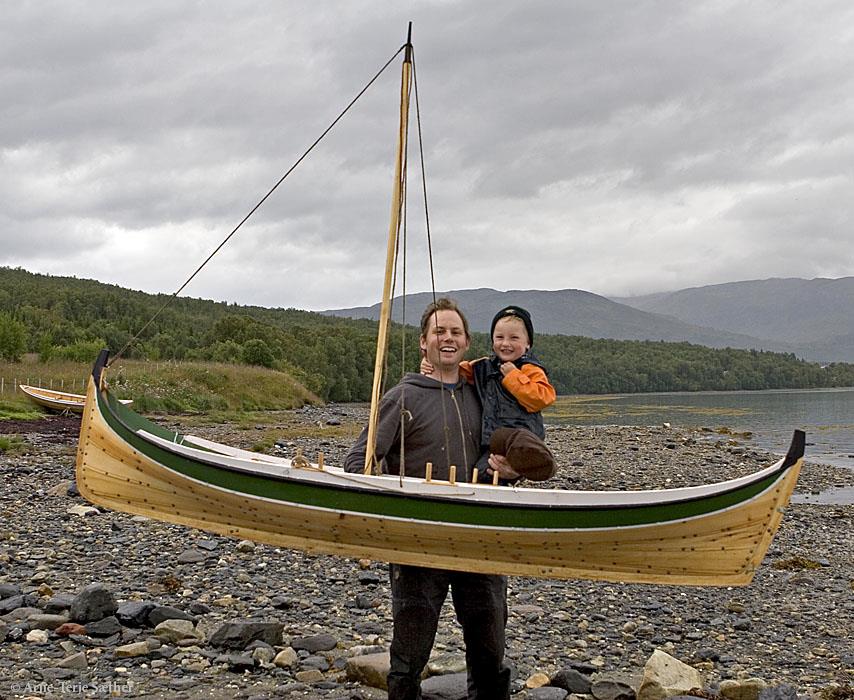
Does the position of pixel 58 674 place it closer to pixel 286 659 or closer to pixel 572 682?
pixel 286 659

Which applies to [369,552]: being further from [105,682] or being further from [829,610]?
[829,610]

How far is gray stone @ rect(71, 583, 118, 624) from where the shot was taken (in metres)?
7.08

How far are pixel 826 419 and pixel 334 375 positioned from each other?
4557cm

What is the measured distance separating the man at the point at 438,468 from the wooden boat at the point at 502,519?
14 centimetres

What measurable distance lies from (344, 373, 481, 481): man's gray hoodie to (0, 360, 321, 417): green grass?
1060 inches

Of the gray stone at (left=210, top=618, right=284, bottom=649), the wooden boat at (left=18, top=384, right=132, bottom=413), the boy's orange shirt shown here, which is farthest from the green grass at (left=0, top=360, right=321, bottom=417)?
the boy's orange shirt

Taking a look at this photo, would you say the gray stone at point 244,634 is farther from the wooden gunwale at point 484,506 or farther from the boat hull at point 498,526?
the wooden gunwale at point 484,506

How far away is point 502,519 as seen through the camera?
5039 millimetres

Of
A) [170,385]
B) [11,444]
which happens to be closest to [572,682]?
[11,444]

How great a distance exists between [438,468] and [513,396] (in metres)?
0.71

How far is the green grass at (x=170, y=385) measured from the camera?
3678 centimetres

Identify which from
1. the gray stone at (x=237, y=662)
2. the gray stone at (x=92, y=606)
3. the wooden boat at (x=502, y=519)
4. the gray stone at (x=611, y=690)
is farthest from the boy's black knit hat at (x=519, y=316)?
the gray stone at (x=92, y=606)

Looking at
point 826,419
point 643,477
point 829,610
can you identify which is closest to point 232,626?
point 829,610

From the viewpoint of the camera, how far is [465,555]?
16.3ft
